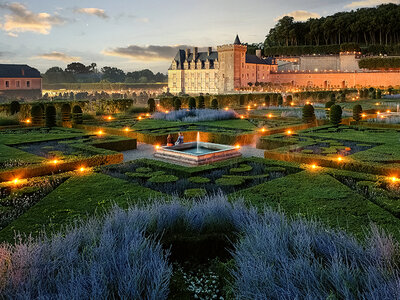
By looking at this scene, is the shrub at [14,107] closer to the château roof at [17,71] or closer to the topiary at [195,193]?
the topiary at [195,193]

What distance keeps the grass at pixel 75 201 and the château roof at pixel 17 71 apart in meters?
51.0

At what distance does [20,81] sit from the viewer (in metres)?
52.5

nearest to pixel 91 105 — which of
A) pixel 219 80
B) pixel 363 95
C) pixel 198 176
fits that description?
pixel 198 176

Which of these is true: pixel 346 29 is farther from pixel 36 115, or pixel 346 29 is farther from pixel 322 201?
pixel 322 201

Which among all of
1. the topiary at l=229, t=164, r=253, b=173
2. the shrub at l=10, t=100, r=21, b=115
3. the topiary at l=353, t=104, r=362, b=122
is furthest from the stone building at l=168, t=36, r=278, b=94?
the topiary at l=229, t=164, r=253, b=173

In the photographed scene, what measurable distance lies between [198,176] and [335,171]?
8.81 feet

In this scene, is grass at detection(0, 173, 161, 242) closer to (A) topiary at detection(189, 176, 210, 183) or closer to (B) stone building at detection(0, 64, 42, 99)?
(A) topiary at detection(189, 176, 210, 183)

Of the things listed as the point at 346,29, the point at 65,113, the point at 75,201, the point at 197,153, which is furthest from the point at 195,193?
the point at 346,29

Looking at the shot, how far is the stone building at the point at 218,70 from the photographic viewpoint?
180 ft

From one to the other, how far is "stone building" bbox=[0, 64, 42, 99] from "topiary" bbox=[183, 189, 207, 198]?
49030mm

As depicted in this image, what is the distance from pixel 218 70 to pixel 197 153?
48.9 meters

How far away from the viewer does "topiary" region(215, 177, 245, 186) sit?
22.8 ft

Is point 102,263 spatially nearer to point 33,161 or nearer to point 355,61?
point 33,161

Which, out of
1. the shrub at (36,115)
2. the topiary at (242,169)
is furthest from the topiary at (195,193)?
the shrub at (36,115)
